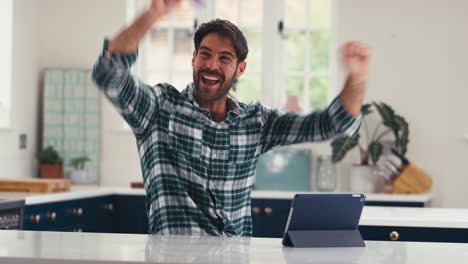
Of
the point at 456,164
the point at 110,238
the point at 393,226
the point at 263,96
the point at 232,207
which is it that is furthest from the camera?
the point at 263,96

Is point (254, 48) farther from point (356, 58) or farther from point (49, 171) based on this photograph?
point (356, 58)

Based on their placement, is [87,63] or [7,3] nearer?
[7,3]

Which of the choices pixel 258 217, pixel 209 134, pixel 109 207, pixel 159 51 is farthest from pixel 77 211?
pixel 209 134

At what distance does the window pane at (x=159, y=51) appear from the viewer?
629 cm

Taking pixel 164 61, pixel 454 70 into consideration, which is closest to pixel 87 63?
pixel 164 61

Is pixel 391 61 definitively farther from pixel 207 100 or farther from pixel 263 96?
pixel 207 100

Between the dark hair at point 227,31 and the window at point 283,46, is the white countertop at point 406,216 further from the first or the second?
the window at point 283,46

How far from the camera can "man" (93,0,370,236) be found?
236 centimetres

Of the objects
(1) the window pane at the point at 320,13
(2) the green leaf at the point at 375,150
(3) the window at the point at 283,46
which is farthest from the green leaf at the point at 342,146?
(1) the window pane at the point at 320,13

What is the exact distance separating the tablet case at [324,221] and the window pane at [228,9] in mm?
4173

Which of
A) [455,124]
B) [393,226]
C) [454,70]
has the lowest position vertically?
Answer: [393,226]

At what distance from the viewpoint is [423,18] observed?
18.9 ft

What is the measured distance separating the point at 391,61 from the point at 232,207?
3646 millimetres

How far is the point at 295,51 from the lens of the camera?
609 cm
